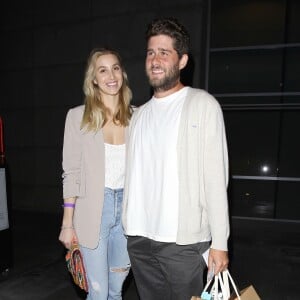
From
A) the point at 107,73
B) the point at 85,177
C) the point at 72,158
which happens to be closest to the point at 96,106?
the point at 107,73

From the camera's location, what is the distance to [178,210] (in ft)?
6.49

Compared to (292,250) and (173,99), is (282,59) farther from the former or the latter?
(173,99)

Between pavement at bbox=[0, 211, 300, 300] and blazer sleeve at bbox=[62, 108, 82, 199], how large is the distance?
2125 millimetres

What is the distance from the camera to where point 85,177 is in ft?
7.64

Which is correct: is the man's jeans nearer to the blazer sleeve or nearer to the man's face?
the blazer sleeve

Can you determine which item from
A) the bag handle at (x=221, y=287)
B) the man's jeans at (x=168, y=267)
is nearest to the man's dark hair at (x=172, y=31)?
the man's jeans at (x=168, y=267)

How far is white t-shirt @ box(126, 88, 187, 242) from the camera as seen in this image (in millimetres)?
2020

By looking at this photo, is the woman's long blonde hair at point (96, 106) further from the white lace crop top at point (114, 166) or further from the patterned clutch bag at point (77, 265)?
the patterned clutch bag at point (77, 265)

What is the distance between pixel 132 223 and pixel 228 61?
7591 millimetres

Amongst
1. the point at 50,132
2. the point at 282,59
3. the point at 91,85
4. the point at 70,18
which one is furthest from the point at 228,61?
the point at 91,85

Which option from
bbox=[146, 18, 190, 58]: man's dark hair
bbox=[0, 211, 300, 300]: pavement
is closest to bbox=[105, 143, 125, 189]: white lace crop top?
bbox=[146, 18, 190, 58]: man's dark hair

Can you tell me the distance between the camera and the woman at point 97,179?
230 centimetres

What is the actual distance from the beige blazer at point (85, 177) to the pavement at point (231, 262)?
6.53ft

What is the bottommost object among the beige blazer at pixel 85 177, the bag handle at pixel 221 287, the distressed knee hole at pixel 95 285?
the distressed knee hole at pixel 95 285
